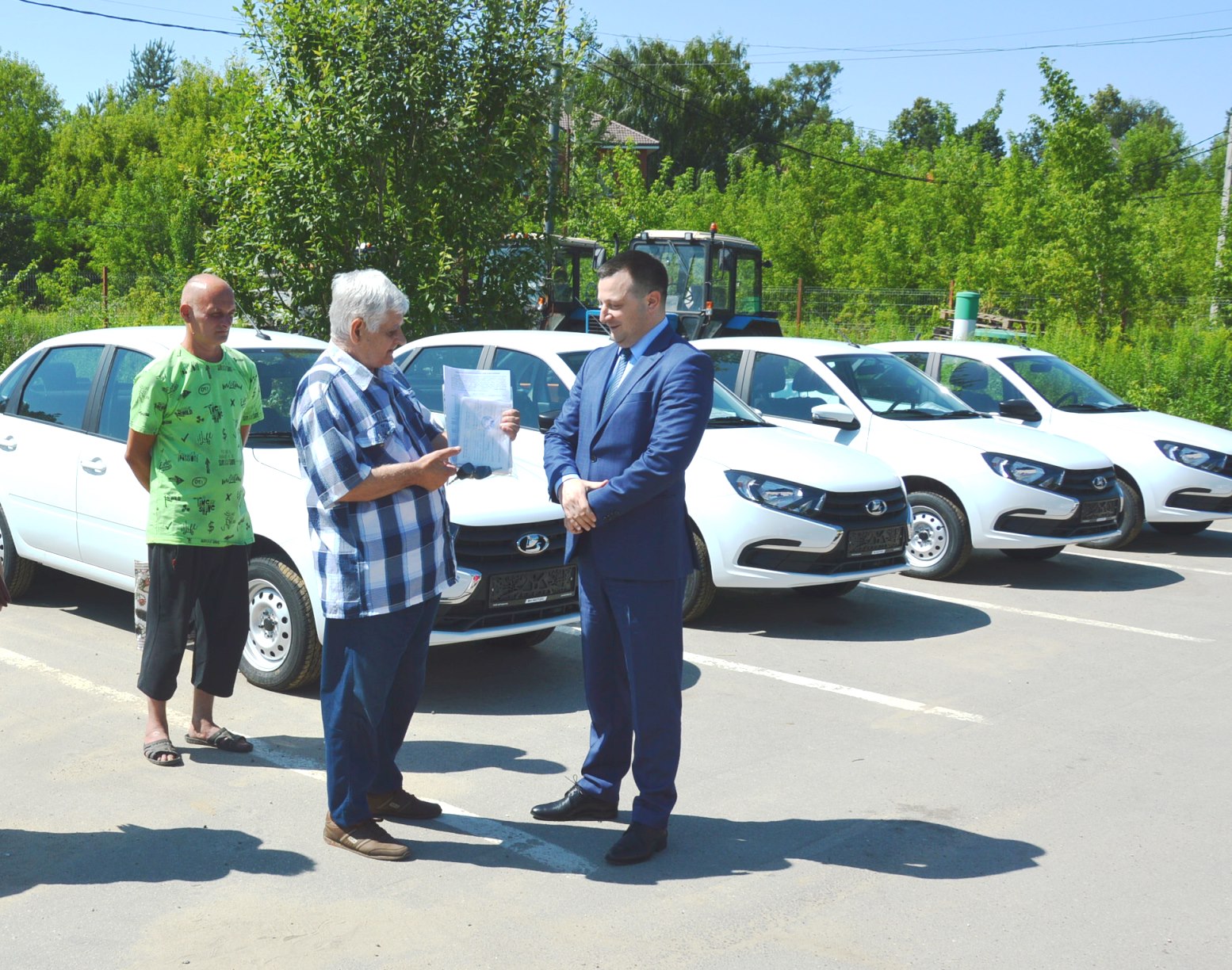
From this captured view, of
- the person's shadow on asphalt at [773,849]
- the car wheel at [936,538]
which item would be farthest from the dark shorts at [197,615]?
the car wheel at [936,538]

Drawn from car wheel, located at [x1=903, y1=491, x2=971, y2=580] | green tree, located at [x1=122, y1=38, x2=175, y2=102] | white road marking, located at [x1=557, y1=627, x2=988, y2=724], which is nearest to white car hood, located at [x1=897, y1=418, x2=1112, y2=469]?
car wheel, located at [x1=903, y1=491, x2=971, y2=580]

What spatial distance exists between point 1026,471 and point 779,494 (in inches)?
104

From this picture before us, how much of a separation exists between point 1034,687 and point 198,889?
432cm

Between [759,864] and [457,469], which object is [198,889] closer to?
[457,469]

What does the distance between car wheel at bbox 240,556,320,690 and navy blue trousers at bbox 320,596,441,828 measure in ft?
5.51

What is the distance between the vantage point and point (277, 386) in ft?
21.9

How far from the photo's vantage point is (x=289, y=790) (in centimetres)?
494

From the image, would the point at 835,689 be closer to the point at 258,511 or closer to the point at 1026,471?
the point at 258,511

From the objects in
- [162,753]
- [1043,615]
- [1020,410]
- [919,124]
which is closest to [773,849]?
[162,753]

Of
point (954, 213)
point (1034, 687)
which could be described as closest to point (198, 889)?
point (1034, 687)

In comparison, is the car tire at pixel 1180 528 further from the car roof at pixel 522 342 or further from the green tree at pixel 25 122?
the green tree at pixel 25 122

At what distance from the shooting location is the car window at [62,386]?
6.89 m

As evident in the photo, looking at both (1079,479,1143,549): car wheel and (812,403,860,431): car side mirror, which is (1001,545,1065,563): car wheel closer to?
(1079,479,1143,549): car wheel

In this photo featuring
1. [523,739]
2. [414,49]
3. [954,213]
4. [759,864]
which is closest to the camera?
[759,864]
